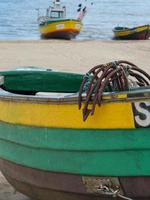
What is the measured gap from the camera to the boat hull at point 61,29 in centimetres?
3238

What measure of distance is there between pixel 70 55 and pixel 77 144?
16855mm

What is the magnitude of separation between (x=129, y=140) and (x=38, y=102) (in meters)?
0.95

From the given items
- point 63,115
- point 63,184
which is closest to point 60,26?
point 63,184

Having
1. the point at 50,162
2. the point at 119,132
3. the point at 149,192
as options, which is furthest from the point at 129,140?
the point at 50,162

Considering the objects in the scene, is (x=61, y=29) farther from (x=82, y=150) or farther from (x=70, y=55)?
(x=82, y=150)

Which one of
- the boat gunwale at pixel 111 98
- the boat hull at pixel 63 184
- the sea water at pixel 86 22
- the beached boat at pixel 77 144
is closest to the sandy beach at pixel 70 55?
the sea water at pixel 86 22

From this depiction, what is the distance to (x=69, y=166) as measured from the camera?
5.04 m

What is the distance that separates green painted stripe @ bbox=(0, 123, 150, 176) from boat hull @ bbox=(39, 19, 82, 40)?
27.2 metres

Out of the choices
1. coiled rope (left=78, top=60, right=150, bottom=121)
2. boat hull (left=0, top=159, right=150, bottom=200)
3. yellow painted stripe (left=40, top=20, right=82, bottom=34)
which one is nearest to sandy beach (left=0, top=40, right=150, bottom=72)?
yellow painted stripe (left=40, top=20, right=82, bottom=34)

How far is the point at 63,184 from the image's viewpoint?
5148 mm

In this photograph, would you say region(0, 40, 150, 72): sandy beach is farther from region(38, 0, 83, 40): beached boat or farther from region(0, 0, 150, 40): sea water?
region(0, 0, 150, 40): sea water

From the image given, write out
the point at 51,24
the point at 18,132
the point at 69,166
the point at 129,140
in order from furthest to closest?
the point at 51,24
the point at 18,132
the point at 69,166
the point at 129,140

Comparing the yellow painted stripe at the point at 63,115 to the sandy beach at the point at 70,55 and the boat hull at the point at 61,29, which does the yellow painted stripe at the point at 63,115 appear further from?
the boat hull at the point at 61,29

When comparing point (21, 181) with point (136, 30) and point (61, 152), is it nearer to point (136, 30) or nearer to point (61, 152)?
point (61, 152)
